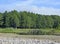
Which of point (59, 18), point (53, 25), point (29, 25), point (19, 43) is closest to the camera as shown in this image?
point (19, 43)

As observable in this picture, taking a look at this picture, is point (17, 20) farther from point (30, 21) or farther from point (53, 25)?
point (53, 25)

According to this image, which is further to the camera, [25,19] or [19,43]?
[25,19]

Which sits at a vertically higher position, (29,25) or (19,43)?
(19,43)

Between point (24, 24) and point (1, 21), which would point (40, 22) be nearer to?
point (24, 24)

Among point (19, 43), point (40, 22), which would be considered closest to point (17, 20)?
point (40, 22)

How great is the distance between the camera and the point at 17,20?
10231 centimetres

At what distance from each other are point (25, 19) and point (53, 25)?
1426cm

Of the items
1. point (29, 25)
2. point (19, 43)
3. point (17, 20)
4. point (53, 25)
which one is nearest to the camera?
point (19, 43)

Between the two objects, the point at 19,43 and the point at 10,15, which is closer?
the point at 19,43

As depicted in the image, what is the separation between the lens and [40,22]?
116 meters

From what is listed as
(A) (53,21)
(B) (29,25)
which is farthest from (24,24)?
(A) (53,21)

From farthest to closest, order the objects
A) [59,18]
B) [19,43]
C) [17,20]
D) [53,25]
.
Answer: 1. [59,18]
2. [53,25]
3. [17,20]
4. [19,43]

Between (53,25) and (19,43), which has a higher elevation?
(19,43)

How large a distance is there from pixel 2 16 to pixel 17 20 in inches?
411
